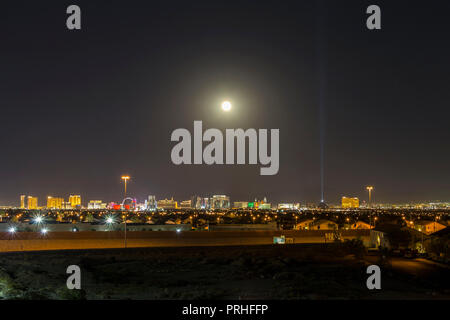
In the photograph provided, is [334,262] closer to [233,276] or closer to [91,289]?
[233,276]

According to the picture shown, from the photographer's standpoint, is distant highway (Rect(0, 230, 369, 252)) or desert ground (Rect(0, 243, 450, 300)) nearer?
desert ground (Rect(0, 243, 450, 300))

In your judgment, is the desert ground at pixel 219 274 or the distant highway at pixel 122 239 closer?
the desert ground at pixel 219 274

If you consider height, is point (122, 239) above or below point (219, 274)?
above

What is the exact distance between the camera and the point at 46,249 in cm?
2786

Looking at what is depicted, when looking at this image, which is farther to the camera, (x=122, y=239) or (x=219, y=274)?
(x=122, y=239)

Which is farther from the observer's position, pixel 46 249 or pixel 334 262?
pixel 46 249

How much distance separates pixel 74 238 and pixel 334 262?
17.1 meters

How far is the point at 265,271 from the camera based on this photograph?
21500 millimetres
